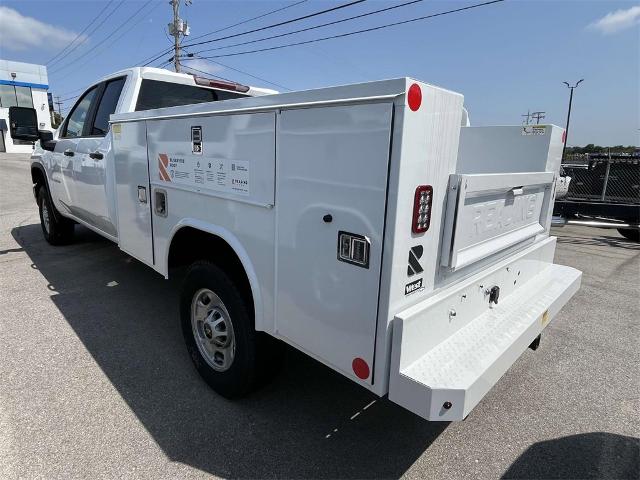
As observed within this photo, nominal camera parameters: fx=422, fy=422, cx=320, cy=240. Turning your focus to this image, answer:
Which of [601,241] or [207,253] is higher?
[207,253]

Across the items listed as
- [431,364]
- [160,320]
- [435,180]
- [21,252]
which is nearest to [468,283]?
[431,364]

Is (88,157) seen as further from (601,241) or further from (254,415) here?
(601,241)

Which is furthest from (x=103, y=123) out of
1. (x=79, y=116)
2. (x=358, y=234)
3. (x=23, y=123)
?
(x=358, y=234)

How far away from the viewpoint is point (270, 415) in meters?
2.63

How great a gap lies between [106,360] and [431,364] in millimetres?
2570

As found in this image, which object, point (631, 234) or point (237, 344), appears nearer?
point (237, 344)

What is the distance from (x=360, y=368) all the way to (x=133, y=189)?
253cm

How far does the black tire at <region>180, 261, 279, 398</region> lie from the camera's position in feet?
8.04

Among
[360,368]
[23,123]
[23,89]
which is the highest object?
[23,89]

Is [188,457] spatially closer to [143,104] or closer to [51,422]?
[51,422]

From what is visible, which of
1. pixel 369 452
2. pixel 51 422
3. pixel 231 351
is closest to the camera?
pixel 369 452

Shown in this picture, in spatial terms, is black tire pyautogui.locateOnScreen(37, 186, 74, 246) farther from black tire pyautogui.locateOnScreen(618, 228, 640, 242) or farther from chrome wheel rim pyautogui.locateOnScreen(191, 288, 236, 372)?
black tire pyautogui.locateOnScreen(618, 228, 640, 242)

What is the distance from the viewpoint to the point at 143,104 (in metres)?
4.02

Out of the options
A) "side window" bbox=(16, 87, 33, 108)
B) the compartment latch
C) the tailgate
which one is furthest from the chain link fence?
"side window" bbox=(16, 87, 33, 108)
